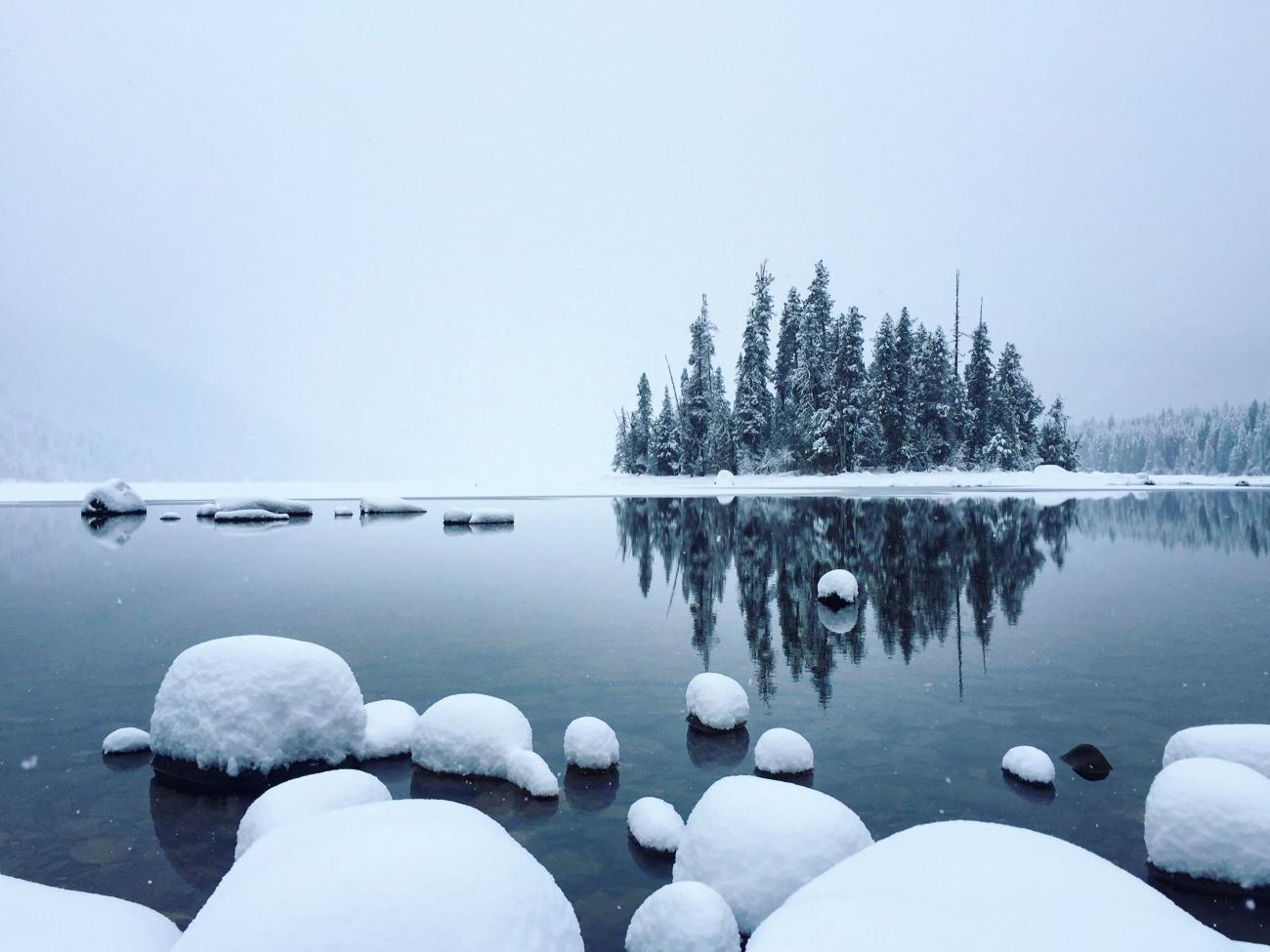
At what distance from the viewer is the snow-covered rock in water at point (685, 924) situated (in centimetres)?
394

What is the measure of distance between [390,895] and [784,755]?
4.57m

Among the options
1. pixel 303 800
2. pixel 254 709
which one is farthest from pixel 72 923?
pixel 254 709

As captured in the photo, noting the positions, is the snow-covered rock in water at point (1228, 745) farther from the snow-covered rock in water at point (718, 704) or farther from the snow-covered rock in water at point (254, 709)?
the snow-covered rock in water at point (254, 709)

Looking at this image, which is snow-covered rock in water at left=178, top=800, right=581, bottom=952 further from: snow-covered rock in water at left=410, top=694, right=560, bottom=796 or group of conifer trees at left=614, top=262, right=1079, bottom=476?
group of conifer trees at left=614, top=262, right=1079, bottom=476

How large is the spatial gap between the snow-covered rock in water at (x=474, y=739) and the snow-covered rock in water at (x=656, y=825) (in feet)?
3.93

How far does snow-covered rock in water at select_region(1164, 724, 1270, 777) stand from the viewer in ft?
19.0

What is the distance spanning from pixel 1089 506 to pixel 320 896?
44.8 meters

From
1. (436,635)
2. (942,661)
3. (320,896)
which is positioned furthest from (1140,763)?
(436,635)

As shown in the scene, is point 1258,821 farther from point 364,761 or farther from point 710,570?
point 710,570

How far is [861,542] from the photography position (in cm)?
2230

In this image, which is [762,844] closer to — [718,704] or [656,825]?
[656,825]

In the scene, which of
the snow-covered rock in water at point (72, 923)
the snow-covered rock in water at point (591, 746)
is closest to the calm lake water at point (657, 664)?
the snow-covered rock in water at point (591, 746)

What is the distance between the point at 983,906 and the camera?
9.27 feet

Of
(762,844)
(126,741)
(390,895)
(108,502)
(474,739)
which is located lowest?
(126,741)
